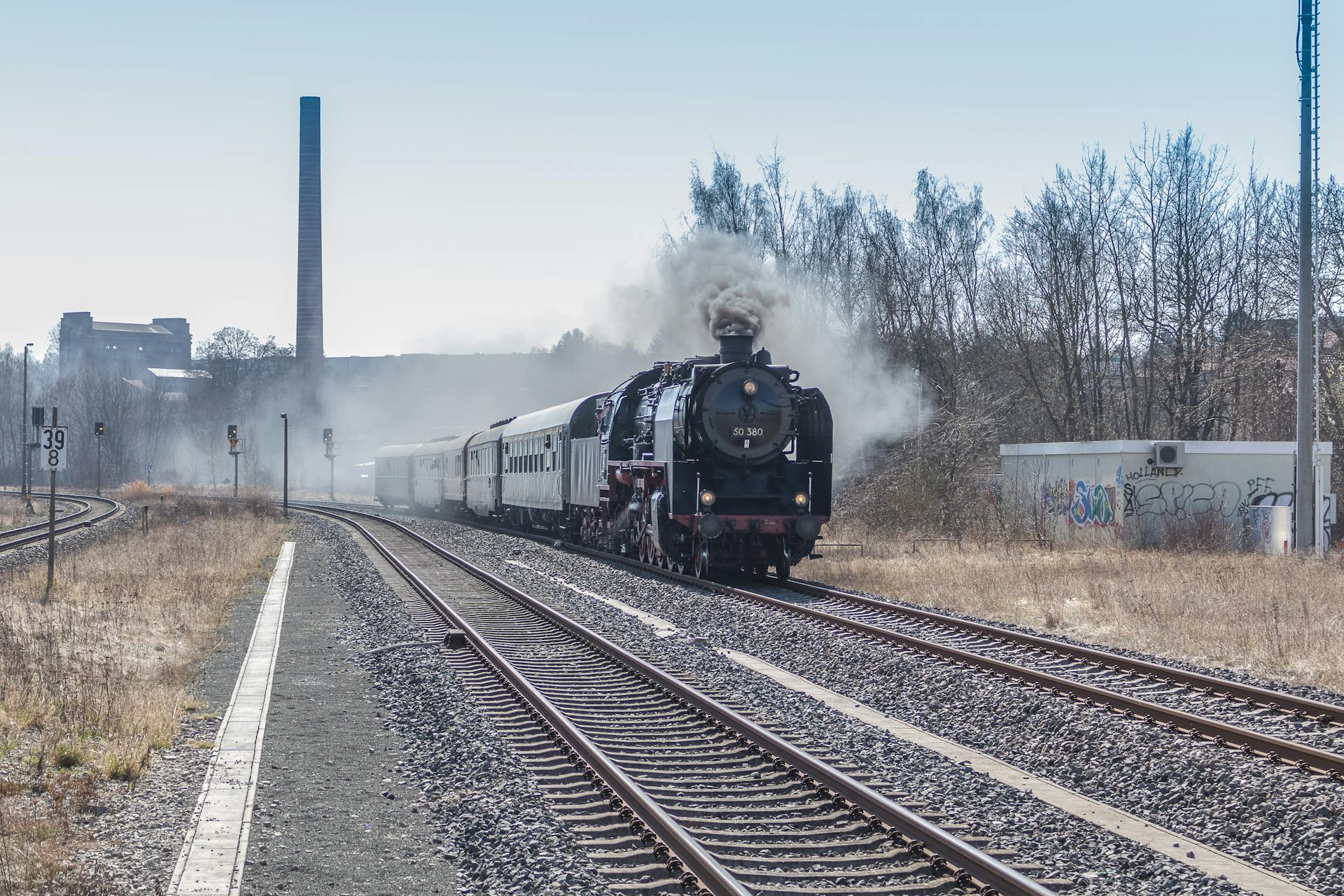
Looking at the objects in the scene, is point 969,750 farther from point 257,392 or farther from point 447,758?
point 257,392

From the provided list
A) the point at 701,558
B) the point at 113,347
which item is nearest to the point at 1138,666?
the point at 701,558

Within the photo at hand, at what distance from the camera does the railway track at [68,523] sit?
33.5 metres

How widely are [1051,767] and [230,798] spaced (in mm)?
5373

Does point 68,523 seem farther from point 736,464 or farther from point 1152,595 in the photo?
point 1152,595

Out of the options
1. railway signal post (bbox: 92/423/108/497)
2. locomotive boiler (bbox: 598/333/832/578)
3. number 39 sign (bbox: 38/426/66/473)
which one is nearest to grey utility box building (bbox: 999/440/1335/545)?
locomotive boiler (bbox: 598/333/832/578)

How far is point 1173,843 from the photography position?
6641mm

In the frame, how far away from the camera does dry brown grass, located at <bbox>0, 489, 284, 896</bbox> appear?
702 centimetres

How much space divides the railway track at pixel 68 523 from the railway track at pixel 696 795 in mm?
24342

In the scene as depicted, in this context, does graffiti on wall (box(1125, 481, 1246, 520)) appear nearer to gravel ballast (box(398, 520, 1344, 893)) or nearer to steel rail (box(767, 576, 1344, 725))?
steel rail (box(767, 576, 1344, 725))

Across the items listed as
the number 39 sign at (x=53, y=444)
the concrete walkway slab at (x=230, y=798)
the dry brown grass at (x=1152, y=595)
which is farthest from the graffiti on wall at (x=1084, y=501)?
the number 39 sign at (x=53, y=444)

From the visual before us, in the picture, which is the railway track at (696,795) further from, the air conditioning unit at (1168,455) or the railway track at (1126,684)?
the air conditioning unit at (1168,455)

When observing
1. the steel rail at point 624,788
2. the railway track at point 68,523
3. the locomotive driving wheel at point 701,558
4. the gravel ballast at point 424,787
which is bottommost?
the railway track at point 68,523

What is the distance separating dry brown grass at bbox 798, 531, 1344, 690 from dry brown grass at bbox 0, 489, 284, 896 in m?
9.69

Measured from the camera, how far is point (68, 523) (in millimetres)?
42500
